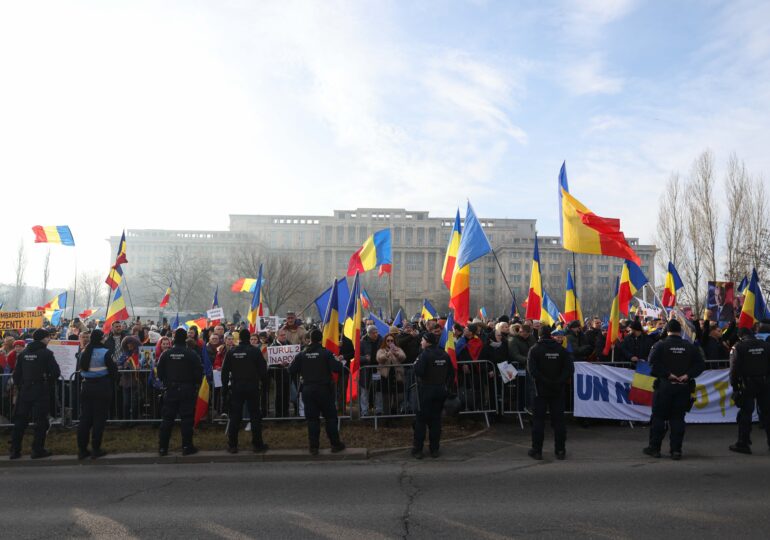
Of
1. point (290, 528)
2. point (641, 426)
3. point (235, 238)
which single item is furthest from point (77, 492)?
point (235, 238)

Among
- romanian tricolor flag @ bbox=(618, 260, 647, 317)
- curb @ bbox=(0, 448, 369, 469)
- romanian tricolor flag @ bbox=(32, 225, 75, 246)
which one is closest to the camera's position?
curb @ bbox=(0, 448, 369, 469)

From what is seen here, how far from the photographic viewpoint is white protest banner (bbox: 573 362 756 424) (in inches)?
409

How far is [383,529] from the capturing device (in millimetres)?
5316

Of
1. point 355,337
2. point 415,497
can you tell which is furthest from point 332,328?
point 415,497

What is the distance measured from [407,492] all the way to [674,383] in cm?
404

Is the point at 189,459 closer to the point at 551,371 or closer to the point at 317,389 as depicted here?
the point at 317,389

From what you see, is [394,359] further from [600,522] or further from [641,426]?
[600,522]

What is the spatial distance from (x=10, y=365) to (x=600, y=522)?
33.2 ft

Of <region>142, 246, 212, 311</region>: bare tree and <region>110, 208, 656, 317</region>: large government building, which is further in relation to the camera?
<region>110, 208, 656, 317</region>: large government building

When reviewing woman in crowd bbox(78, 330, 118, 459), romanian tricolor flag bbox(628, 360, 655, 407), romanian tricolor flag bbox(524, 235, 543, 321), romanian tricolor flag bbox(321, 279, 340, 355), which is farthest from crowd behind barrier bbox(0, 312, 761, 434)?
romanian tricolor flag bbox(524, 235, 543, 321)

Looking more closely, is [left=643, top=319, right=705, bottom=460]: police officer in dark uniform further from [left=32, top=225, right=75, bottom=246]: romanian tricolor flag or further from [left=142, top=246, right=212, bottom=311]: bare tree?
[left=142, top=246, right=212, bottom=311]: bare tree

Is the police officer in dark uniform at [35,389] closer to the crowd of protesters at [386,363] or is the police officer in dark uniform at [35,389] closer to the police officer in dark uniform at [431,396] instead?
the crowd of protesters at [386,363]

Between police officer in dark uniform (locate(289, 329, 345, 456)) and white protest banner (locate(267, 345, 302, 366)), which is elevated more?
white protest banner (locate(267, 345, 302, 366))

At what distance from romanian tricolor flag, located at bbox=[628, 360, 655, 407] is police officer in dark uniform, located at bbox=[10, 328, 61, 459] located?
9.24 meters
